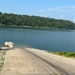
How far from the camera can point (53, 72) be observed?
64.7 ft

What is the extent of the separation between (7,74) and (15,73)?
720 mm

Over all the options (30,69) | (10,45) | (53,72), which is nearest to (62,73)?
(53,72)

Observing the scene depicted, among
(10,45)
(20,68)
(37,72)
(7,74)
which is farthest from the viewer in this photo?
(10,45)

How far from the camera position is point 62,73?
64.2 ft

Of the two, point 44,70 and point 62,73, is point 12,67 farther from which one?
point 62,73

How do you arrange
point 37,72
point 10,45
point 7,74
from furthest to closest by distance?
point 10,45 → point 37,72 → point 7,74

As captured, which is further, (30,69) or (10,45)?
(10,45)

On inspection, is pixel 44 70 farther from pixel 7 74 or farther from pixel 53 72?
pixel 7 74

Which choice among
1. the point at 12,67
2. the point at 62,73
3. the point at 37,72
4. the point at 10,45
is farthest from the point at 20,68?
the point at 10,45

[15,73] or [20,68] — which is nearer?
[15,73]

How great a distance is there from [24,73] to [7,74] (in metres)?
1.28

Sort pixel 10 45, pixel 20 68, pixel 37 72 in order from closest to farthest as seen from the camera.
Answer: pixel 37 72
pixel 20 68
pixel 10 45

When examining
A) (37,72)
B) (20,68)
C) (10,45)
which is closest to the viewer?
(37,72)

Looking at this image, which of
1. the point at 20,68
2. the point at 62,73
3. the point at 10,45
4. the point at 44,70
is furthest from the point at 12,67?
the point at 10,45
